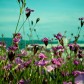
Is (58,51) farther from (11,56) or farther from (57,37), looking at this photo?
(11,56)

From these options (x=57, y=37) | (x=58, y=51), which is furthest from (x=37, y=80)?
(x=58, y=51)

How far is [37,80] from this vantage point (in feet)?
9.02

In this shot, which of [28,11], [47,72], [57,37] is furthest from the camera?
[57,37]

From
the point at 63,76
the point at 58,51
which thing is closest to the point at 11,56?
the point at 63,76

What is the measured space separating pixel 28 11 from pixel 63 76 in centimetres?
96

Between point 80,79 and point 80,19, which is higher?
point 80,19

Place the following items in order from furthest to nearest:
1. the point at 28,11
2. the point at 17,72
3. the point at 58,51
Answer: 1. the point at 58,51
2. the point at 28,11
3. the point at 17,72

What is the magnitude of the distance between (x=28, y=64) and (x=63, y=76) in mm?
553

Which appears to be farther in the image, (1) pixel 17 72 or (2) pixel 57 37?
(2) pixel 57 37

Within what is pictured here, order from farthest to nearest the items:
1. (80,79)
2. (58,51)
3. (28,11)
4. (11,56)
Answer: (58,51), (28,11), (11,56), (80,79)

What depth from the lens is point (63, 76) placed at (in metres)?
3.17

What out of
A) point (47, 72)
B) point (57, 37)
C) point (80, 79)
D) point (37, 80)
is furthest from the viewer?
point (57, 37)

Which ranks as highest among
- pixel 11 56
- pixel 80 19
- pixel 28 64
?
pixel 80 19

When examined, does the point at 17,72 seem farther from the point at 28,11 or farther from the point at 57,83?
the point at 28,11
